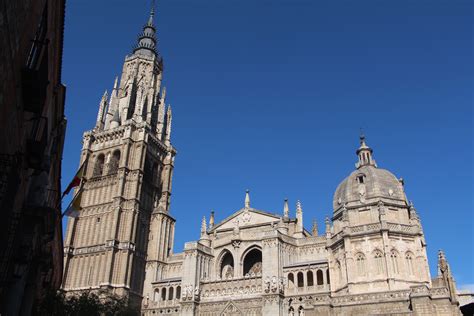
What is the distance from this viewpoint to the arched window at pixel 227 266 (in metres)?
50.6

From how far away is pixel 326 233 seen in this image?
45781 millimetres

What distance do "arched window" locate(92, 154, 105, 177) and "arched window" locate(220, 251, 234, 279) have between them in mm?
21006

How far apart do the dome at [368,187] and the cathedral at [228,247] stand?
0.12m

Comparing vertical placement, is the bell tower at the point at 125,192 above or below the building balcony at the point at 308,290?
above

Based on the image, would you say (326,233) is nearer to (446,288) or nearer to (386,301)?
(386,301)

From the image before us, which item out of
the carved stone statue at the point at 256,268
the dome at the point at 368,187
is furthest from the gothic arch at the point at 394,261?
the carved stone statue at the point at 256,268

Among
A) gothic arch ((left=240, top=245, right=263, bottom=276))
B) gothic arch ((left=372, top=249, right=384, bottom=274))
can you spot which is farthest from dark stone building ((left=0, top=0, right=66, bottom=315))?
gothic arch ((left=240, top=245, right=263, bottom=276))

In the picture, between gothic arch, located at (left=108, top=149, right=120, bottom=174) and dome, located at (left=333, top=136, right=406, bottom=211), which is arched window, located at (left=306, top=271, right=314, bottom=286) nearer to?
dome, located at (left=333, top=136, right=406, bottom=211)

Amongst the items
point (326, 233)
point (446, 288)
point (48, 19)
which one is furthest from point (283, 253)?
point (48, 19)

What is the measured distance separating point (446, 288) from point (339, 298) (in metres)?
8.24

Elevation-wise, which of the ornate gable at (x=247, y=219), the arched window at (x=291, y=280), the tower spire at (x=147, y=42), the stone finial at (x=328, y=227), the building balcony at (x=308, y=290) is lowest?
the building balcony at (x=308, y=290)

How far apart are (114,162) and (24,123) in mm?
48577

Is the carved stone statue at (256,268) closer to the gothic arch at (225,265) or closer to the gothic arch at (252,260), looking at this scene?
the gothic arch at (252,260)

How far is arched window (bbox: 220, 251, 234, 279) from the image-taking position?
50594mm
